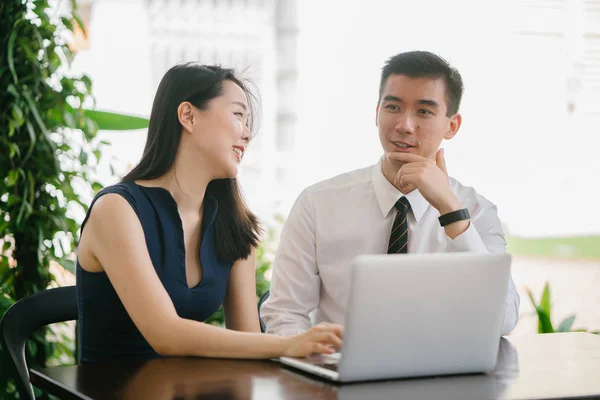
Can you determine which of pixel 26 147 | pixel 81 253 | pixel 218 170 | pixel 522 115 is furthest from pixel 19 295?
pixel 522 115

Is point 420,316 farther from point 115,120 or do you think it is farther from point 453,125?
point 115,120

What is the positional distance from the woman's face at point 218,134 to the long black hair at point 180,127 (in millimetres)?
25

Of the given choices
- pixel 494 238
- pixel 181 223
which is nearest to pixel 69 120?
pixel 181 223

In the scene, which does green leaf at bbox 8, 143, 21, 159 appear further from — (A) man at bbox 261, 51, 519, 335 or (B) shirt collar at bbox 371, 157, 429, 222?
(B) shirt collar at bbox 371, 157, 429, 222

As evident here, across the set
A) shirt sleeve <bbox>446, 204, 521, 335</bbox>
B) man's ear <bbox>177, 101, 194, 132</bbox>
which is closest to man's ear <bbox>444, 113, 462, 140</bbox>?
shirt sleeve <bbox>446, 204, 521, 335</bbox>

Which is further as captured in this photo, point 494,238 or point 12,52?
point 12,52

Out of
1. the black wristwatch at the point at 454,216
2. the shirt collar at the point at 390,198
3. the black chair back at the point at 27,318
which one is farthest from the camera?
the shirt collar at the point at 390,198

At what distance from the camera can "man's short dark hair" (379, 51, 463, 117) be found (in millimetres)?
2084

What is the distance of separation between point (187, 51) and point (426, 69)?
209 centimetres

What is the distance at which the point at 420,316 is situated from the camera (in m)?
1.26

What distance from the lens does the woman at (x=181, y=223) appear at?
69.0 inches

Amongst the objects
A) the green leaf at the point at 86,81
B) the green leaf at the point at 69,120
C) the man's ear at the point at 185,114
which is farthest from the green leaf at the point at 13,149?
the man's ear at the point at 185,114

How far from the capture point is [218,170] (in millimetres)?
1923

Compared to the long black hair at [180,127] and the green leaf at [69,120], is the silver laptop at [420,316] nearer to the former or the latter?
the long black hair at [180,127]
